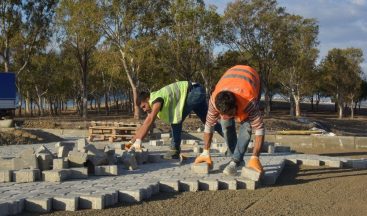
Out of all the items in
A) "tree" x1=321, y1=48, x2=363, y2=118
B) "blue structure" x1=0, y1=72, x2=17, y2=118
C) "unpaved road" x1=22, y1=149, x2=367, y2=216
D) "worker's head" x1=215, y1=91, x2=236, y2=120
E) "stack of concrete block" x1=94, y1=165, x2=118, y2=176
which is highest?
"tree" x1=321, y1=48, x2=363, y2=118

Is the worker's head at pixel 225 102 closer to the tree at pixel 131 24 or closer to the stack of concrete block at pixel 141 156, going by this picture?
the stack of concrete block at pixel 141 156

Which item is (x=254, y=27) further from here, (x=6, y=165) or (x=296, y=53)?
(x=6, y=165)

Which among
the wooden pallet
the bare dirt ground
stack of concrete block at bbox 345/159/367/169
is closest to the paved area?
stack of concrete block at bbox 345/159/367/169

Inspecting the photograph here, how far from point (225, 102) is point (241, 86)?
19.8 inches

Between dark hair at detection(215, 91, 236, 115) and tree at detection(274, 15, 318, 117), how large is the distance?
30.8m

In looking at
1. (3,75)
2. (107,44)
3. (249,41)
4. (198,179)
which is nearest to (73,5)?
(107,44)

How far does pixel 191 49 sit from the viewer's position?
31.8 m

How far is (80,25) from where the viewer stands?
29.9m

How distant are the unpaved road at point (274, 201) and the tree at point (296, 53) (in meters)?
30.2

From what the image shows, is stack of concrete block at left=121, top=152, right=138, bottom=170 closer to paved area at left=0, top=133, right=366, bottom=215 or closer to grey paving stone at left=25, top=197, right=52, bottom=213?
paved area at left=0, top=133, right=366, bottom=215

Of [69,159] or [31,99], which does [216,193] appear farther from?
[31,99]

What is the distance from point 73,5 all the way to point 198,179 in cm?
2497


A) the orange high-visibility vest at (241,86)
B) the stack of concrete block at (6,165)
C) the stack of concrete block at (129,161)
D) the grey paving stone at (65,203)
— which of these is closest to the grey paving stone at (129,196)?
the grey paving stone at (65,203)

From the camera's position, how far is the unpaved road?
5.74 meters
